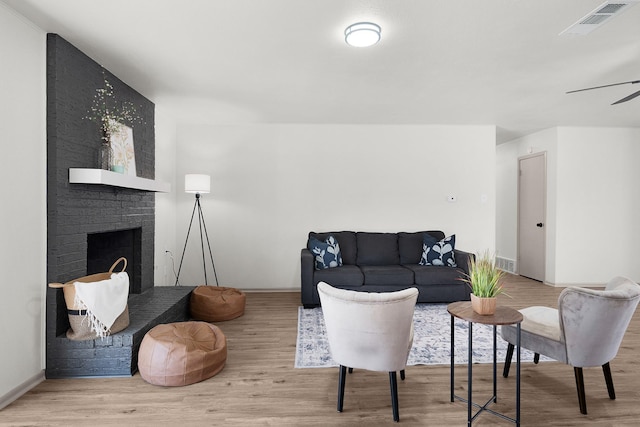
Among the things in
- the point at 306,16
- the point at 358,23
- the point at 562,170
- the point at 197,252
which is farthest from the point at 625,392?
the point at 197,252

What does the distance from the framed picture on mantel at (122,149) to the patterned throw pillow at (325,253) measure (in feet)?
7.47

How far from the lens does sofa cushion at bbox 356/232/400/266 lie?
507 cm

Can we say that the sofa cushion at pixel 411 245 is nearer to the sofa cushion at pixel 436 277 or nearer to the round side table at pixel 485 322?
the sofa cushion at pixel 436 277

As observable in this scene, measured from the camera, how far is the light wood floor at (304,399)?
215 centimetres

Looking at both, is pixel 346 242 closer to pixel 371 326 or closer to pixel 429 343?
pixel 429 343

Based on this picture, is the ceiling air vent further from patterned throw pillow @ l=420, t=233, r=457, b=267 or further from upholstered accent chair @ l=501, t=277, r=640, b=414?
patterned throw pillow @ l=420, t=233, r=457, b=267

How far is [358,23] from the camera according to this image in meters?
2.43

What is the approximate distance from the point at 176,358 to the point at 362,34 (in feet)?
8.51

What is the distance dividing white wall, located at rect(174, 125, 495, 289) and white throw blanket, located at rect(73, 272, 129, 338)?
8.74ft

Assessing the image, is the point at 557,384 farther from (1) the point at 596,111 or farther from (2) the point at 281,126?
(2) the point at 281,126

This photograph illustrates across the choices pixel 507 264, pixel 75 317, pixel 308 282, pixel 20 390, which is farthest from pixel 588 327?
pixel 507 264

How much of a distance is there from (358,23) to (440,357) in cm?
267

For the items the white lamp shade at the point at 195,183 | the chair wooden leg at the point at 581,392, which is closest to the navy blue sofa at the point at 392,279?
the white lamp shade at the point at 195,183

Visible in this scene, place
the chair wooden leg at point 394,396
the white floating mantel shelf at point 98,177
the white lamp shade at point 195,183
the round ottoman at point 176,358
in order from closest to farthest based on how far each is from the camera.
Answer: the chair wooden leg at point 394,396 < the round ottoman at point 176,358 < the white floating mantel shelf at point 98,177 < the white lamp shade at point 195,183
